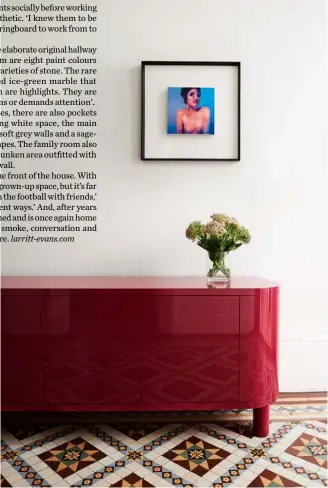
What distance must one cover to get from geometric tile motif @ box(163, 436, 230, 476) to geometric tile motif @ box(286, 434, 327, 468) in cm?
35

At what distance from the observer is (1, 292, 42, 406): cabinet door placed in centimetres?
211

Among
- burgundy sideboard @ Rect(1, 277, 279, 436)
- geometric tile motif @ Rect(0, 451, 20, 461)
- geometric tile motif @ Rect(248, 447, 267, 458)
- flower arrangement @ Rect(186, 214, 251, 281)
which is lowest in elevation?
geometric tile motif @ Rect(0, 451, 20, 461)

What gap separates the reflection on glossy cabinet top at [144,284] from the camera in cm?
211

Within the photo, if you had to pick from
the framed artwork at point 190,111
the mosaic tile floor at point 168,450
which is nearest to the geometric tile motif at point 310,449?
the mosaic tile floor at point 168,450

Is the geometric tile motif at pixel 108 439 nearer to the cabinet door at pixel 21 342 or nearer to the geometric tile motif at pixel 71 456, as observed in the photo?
the geometric tile motif at pixel 71 456

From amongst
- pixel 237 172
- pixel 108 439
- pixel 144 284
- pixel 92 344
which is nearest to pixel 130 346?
pixel 92 344

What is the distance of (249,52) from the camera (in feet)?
8.64

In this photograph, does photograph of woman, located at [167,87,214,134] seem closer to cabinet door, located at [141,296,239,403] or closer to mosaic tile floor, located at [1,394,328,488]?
cabinet door, located at [141,296,239,403]

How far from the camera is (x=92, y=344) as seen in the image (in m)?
2.11

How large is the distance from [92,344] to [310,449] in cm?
121

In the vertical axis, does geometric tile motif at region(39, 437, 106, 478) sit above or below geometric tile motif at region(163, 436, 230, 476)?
below

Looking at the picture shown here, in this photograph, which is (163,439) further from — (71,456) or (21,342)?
(21,342)

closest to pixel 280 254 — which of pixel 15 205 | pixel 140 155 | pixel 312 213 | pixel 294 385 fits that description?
pixel 312 213

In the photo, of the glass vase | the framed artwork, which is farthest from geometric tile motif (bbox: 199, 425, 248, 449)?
the framed artwork
